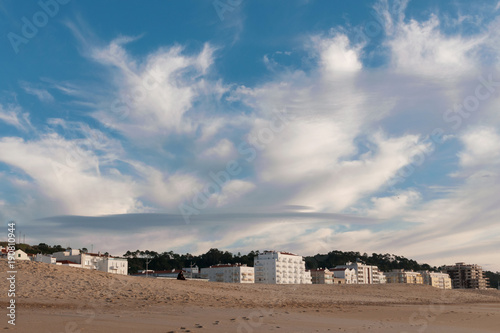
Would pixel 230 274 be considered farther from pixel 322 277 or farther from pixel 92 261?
pixel 92 261

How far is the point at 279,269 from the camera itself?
139375 mm

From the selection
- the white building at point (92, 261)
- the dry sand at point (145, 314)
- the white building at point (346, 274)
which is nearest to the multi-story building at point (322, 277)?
the white building at point (346, 274)

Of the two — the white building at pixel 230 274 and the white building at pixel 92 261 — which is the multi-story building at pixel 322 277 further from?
the white building at pixel 92 261

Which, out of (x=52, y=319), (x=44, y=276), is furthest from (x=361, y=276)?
(x=52, y=319)

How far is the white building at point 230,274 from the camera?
4939 inches

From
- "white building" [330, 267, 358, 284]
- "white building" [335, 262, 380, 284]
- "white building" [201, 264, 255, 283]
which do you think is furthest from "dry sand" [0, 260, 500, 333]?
"white building" [335, 262, 380, 284]

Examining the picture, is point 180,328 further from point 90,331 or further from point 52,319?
point 52,319

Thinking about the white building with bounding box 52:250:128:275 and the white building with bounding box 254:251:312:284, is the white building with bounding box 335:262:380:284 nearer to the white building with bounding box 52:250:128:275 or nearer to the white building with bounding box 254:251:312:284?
the white building with bounding box 254:251:312:284

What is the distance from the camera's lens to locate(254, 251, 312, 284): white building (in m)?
138

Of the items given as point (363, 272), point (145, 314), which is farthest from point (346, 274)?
point (145, 314)

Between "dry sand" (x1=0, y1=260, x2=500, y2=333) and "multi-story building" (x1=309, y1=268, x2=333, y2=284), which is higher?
"dry sand" (x1=0, y1=260, x2=500, y2=333)

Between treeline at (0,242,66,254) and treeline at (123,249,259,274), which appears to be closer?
treeline at (0,242,66,254)

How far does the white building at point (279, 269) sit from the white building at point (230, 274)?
5.77 metres

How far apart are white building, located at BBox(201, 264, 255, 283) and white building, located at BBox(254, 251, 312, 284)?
227 inches
